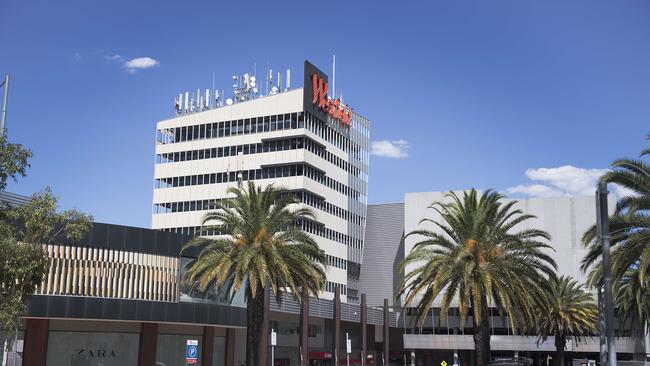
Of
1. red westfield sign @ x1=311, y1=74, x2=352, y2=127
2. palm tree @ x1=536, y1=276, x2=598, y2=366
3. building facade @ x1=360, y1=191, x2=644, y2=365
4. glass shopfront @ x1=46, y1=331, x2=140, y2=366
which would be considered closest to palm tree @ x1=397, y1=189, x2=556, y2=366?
glass shopfront @ x1=46, y1=331, x2=140, y2=366

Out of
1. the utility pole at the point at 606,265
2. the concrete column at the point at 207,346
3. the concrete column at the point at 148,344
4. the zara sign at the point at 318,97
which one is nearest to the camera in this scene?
the utility pole at the point at 606,265

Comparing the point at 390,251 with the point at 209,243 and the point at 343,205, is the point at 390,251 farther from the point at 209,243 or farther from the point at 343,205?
the point at 209,243

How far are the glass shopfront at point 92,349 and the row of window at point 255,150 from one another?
4616 cm

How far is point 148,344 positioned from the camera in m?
53.1

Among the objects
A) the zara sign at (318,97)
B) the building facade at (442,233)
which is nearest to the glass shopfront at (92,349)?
the zara sign at (318,97)

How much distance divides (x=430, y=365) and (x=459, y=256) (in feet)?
234

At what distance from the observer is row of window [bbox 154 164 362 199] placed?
320 feet

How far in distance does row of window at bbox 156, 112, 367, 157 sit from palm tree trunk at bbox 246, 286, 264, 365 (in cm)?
5544

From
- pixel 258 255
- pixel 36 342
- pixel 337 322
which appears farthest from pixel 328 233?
pixel 258 255

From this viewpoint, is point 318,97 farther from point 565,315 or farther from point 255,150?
point 565,315

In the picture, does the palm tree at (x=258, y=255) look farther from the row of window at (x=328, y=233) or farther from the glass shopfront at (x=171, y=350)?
the row of window at (x=328, y=233)

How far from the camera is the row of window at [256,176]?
320ft

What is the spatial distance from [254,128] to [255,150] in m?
2.99

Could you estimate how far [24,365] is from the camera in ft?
153
